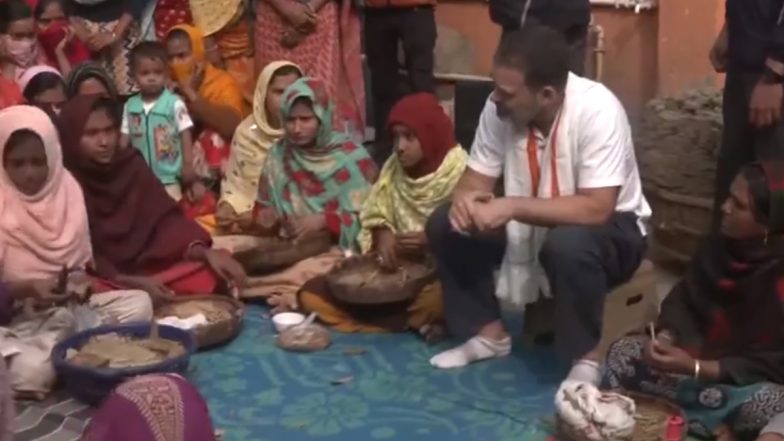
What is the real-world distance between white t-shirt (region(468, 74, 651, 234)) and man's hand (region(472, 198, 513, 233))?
211 mm

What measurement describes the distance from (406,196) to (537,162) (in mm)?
671

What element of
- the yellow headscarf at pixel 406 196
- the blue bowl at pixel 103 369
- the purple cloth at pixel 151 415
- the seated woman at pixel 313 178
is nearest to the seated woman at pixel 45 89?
the seated woman at pixel 313 178

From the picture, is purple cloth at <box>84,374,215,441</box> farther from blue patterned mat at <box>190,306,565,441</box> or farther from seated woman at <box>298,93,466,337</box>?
seated woman at <box>298,93,466,337</box>

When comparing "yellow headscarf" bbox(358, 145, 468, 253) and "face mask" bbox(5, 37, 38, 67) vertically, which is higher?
"face mask" bbox(5, 37, 38, 67)

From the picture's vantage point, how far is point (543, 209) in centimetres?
318

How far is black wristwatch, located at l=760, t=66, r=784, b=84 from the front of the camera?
3.41m

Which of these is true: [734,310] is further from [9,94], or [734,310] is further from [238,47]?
[238,47]

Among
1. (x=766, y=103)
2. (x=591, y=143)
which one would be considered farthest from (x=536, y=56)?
(x=766, y=103)

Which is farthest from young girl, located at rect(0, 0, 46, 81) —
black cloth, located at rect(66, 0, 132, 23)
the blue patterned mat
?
the blue patterned mat

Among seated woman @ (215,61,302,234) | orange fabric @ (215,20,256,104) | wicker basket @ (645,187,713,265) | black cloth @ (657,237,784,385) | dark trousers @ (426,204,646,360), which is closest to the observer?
black cloth @ (657,237,784,385)

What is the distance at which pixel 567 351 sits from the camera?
3.27 meters

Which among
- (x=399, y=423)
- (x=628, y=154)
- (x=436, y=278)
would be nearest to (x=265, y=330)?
(x=436, y=278)

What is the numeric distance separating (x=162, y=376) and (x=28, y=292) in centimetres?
131

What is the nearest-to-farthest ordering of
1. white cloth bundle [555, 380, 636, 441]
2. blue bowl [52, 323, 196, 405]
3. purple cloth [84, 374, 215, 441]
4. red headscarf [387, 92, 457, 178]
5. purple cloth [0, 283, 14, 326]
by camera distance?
purple cloth [84, 374, 215, 441]
white cloth bundle [555, 380, 636, 441]
blue bowl [52, 323, 196, 405]
purple cloth [0, 283, 14, 326]
red headscarf [387, 92, 457, 178]
